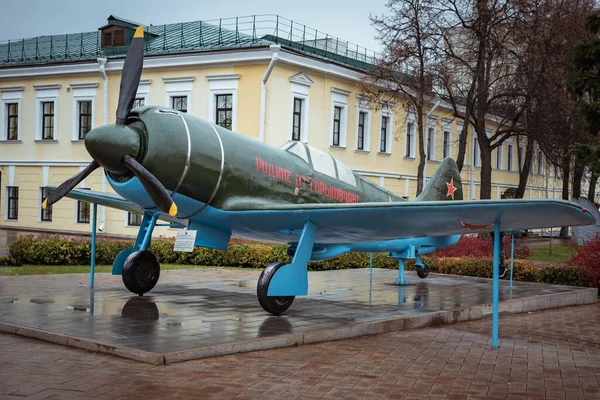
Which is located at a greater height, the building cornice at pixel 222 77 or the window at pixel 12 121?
the building cornice at pixel 222 77

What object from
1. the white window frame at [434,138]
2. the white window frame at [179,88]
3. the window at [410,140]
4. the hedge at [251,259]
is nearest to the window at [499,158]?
the white window frame at [434,138]

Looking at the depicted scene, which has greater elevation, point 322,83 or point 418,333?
point 322,83

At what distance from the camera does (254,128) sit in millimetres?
31500

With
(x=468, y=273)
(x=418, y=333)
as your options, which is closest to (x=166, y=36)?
(x=468, y=273)

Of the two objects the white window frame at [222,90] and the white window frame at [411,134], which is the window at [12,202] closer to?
the white window frame at [222,90]

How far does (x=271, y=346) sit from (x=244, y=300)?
12.8 ft

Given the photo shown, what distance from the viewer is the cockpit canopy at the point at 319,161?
12844 millimetres

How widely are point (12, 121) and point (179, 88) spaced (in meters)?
11.0

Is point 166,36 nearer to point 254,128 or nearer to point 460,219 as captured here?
point 254,128

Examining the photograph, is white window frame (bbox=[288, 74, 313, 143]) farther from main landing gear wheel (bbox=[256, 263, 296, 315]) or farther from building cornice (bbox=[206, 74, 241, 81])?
main landing gear wheel (bbox=[256, 263, 296, 315])

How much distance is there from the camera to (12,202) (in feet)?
127

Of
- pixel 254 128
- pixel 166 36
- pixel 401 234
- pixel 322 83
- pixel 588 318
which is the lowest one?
pixel 588 318

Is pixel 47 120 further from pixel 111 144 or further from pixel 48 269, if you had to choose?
pixel 111 144

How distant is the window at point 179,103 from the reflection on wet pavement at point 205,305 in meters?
16.8
